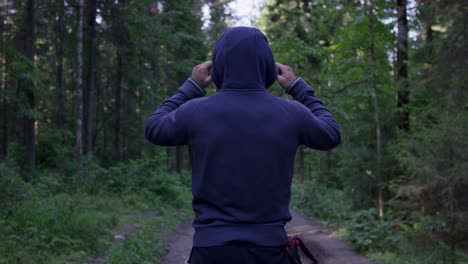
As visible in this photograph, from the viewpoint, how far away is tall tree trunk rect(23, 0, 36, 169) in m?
18.8

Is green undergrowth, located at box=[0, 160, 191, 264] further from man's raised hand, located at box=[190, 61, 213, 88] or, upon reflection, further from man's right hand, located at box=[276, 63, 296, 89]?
man's right hand, located at box=[276, 63, 296, 89]

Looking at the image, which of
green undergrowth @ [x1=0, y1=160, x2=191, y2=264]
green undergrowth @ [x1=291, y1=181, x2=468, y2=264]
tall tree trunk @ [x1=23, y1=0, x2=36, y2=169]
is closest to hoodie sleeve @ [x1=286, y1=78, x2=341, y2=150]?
green undergrowth @ [x1=0, y1=160, x2=191, y2=264]

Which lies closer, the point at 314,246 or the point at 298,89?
the point at 298,89

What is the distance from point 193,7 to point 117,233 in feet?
79.4

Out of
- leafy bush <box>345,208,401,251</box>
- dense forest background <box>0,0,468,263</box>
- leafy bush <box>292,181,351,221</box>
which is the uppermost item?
dense forest background <box>0,0,468,263</box>

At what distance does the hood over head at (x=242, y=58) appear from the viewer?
8.23 feet

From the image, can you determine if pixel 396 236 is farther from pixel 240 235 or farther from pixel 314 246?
pixel 240 235

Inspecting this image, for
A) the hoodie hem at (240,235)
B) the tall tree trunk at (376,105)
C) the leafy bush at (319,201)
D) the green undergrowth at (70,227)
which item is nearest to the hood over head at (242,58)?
the hoodie hem at (240,235)

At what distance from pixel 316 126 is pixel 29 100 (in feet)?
68.3

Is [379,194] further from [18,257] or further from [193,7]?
[193,7]

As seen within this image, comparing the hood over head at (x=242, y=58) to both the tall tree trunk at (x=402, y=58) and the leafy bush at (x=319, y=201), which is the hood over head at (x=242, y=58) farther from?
the leafy bush at (x=319, y=201)

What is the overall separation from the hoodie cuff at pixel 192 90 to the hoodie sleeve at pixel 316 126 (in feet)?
1.72

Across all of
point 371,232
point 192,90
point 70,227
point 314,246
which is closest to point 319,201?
point 371,232

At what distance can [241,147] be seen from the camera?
235 centimetres
